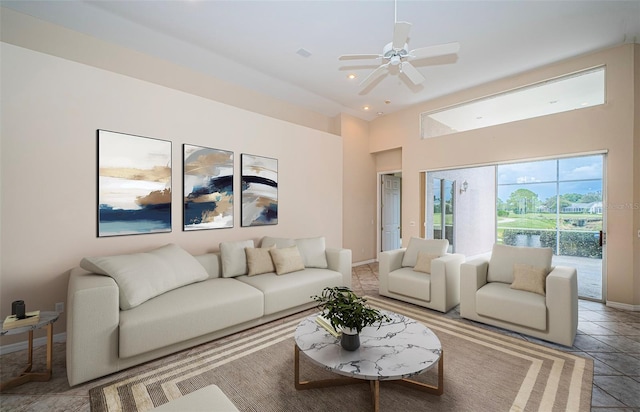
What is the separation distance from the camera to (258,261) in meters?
3.60

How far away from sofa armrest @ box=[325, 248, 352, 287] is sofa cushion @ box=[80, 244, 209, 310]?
1.79 meters

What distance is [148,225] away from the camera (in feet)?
11.1

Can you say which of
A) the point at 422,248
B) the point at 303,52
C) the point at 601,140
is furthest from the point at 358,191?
the point at 601,140

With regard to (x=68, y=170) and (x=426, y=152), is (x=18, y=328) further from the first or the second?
(x=426, y=152)

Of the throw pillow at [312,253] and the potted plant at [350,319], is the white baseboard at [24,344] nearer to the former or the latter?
the throw pillow at [312,253]

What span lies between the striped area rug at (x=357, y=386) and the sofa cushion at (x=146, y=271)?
632 millimetres

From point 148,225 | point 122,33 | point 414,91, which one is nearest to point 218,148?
point 148,225

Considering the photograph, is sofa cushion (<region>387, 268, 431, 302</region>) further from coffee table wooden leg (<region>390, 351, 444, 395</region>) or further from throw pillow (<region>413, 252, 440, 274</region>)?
coffee table wooden leg (<region>390, 351, 444, 395</region>)

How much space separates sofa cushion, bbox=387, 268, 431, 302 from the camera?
141 inches

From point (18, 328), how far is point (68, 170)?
155cm

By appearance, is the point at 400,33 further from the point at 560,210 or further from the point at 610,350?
the point at 560,210

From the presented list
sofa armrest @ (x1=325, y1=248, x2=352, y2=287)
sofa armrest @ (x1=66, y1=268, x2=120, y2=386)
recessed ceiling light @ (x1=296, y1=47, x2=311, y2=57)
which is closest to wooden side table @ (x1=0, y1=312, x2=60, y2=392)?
sofa armrest @ (x1=66, y1=268, x2=120, y2=386)

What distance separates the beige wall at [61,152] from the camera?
2568mm

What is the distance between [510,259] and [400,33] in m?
2.85
